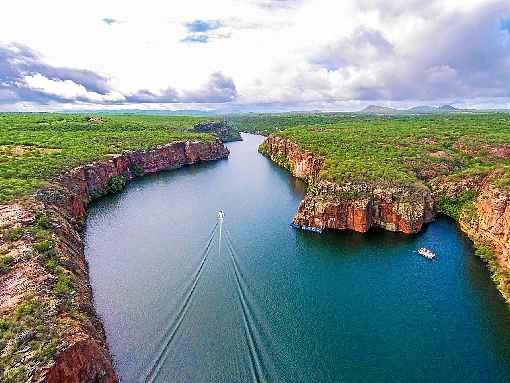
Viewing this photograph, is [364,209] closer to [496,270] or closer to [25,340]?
[496,270]

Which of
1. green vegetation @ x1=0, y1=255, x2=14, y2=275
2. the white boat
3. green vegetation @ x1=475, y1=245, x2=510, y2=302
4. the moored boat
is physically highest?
green vegetation @ x1=0, y1=255, x2=14, y2=275

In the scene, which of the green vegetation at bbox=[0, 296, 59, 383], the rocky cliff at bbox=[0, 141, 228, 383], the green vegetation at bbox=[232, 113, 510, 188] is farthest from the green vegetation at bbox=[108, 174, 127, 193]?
the green vegetation at bbox=[0, 296, 59, 383]

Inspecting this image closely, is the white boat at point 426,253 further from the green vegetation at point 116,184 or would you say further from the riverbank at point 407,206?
the green vegetation at point 116,184

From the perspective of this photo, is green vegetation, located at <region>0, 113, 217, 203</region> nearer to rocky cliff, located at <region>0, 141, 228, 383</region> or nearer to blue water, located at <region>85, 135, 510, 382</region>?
rocky cliff, located at <region>0, 141, 228, 383</region>

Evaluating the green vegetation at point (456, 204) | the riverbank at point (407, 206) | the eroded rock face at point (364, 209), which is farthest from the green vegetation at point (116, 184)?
the green vegetation at point (456, 204)

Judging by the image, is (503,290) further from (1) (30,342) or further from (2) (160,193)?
(2) (160,193)

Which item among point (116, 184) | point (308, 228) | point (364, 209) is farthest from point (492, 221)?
point (116, 184)
